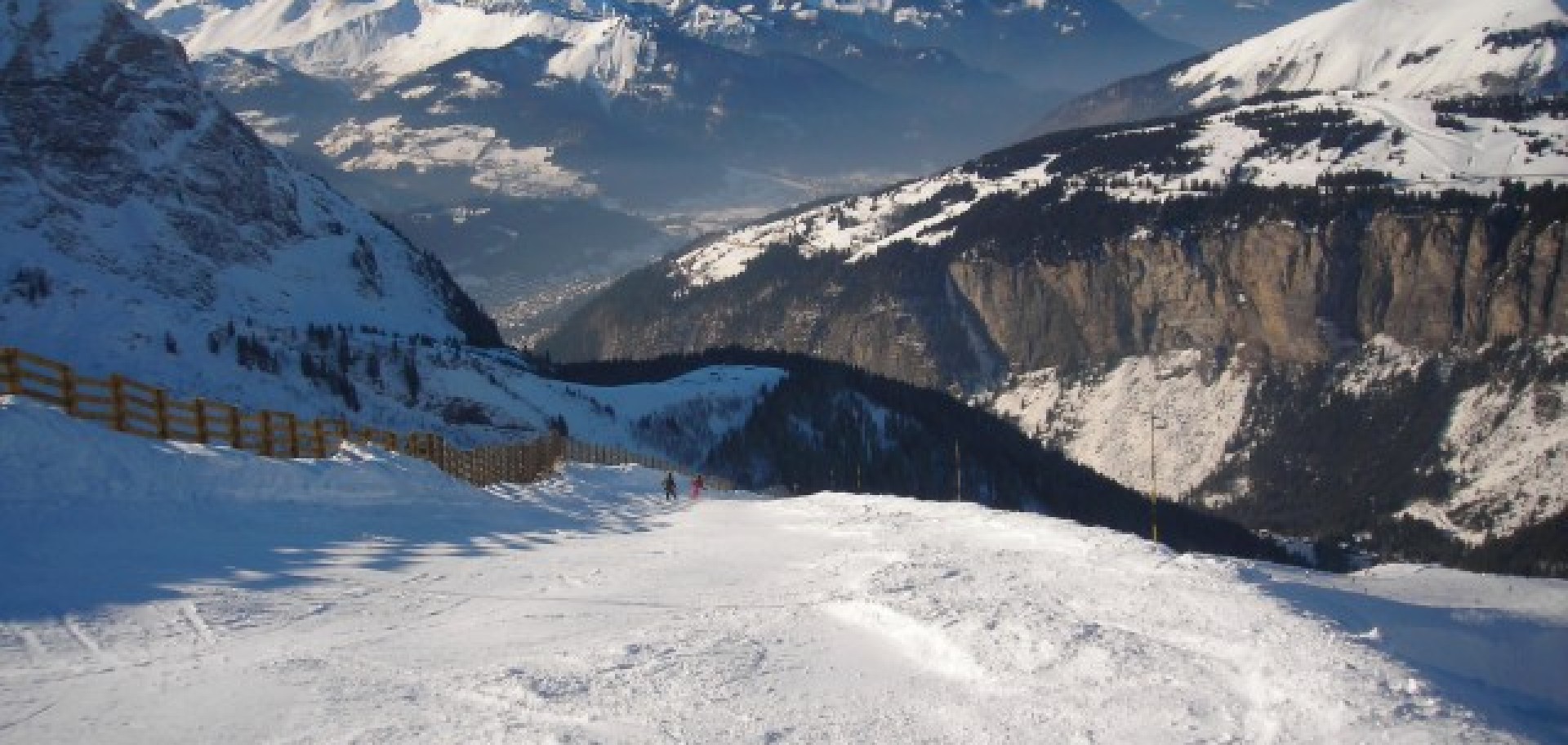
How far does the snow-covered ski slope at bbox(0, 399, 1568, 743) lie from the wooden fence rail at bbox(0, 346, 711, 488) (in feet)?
6.72

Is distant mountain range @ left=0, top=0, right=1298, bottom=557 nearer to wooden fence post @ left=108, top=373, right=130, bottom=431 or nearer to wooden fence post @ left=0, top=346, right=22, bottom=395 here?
wooden fence post @ left=108, top=373, right=130, bottom=431

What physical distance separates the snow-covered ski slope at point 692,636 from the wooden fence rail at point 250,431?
205cm

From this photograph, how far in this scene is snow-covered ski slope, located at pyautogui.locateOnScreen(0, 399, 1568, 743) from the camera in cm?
1092

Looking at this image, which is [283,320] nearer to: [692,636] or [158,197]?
[158,197]

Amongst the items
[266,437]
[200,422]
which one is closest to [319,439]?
[266,437]

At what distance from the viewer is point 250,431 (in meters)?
28.3

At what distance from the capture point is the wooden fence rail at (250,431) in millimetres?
23242

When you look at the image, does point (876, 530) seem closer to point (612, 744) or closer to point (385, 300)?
point (612, 744)

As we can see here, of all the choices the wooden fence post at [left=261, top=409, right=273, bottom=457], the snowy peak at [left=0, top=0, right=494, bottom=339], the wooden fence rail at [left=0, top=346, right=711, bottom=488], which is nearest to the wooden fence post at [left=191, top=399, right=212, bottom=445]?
the wooden fence rail at [left=0, top=346, right=711, bottom=488]

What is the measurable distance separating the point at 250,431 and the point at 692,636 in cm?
1793

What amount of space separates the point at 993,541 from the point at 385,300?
15136cm

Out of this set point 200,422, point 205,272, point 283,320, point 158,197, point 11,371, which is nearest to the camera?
point 11,371

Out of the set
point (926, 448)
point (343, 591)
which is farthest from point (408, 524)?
point (926, 448)

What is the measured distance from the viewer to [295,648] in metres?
13.5
